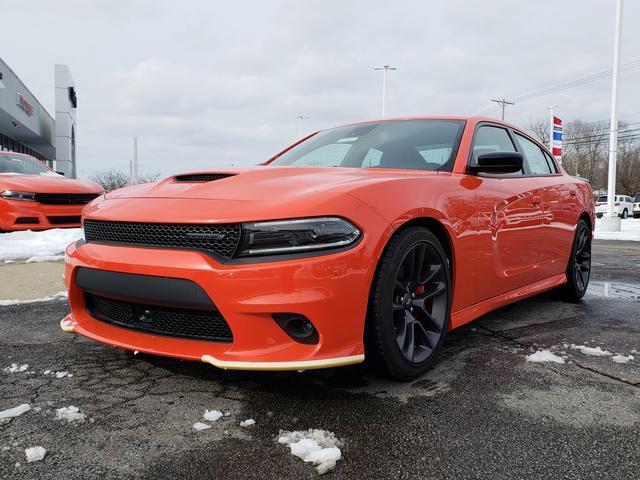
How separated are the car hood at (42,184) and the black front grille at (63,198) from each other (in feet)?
0.21

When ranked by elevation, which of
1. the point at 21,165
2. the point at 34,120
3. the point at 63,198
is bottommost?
the point at 63,198

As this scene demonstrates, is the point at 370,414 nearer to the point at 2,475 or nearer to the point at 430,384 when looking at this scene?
the point at 430,384

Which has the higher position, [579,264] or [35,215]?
[35,215]

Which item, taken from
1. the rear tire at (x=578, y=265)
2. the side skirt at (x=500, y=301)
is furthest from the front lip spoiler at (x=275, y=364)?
the rear tire at (x=578, y=265)

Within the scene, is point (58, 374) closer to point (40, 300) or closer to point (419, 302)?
point (419, 302)

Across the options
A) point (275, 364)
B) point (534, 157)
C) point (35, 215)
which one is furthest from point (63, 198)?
point (275, 364)

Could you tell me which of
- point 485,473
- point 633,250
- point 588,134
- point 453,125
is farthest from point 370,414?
point 588,134

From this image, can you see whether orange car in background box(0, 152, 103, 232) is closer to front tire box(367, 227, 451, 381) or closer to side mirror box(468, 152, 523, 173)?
side mirror box(468, 152, 523, 173)

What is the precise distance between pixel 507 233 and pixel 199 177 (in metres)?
1.85

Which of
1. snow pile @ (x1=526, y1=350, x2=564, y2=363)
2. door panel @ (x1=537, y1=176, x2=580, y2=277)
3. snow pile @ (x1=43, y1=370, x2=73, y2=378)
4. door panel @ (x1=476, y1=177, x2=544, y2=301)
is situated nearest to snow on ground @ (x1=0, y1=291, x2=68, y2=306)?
snow pile @ (x1=43, y1=370, x2=73, y2=378)

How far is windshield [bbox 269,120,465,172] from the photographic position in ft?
10.1

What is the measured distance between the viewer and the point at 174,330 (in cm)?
221

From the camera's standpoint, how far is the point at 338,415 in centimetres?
206

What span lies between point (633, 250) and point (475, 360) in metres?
8.61
